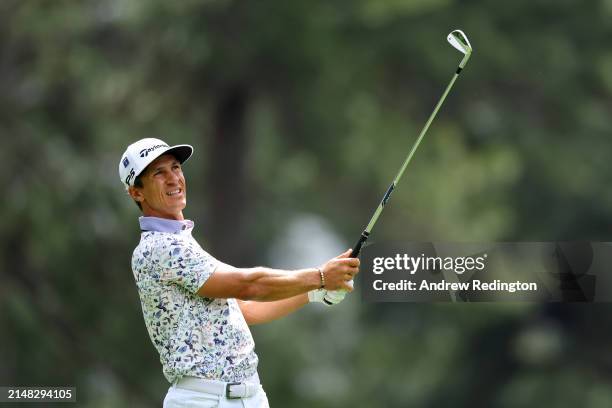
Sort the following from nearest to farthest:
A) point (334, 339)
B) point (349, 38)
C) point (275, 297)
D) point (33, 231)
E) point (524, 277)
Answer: point (275, 297), point (524, 277), point (33, 231), point (349, 38), point (334, 339)

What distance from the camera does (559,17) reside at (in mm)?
23594

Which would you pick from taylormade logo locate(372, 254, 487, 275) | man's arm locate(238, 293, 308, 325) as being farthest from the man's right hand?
taylormade logo locate(372, 254, 487, 275)

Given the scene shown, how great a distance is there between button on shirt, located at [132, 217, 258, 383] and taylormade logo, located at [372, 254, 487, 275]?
1.62 meters

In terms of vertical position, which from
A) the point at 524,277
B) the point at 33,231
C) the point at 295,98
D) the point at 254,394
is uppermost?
the point at 295,98

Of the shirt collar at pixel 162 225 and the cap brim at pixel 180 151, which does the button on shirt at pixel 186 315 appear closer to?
the shirt collar at pixel 162 225

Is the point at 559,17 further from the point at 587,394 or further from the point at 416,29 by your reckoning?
the point at 587,394

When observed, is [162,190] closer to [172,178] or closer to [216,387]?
[172,178]

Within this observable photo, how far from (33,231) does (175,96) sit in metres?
3.71

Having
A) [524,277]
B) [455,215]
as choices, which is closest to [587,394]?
[455,215]

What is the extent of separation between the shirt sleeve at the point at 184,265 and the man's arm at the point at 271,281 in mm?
27

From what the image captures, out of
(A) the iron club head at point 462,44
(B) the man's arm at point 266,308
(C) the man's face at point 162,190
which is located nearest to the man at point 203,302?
(C) the man's face at point 162,190

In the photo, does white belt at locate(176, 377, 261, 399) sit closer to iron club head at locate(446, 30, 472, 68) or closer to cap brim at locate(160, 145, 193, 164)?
cap brim at locate(160, 145, 193, 164)

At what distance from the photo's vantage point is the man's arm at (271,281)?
584 centimetres

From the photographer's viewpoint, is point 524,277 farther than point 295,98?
No
